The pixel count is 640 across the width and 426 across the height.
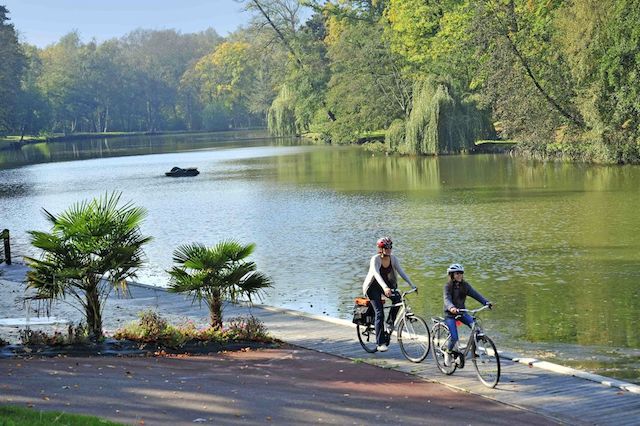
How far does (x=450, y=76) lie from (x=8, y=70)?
71.2m

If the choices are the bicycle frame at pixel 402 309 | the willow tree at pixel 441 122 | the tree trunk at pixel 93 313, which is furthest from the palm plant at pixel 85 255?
the willow tree at pixel 441 122

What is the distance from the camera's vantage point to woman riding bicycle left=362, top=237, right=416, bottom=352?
14.8 metres

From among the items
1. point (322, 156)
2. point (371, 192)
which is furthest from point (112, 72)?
point (371, 192)

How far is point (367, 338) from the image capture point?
15781 mm

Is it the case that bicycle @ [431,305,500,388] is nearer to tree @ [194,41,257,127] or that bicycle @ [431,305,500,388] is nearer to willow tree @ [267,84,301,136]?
willow tree @ [267,84,301,136]

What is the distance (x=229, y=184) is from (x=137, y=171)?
1820 cm

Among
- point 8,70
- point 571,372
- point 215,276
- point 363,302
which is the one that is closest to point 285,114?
point 8,70

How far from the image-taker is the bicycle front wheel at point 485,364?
42.4ft

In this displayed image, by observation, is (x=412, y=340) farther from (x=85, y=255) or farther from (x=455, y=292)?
(x=85, y=255)

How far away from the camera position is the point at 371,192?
4938cm

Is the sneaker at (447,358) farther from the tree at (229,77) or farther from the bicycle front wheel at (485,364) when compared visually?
the tree at (229,77)

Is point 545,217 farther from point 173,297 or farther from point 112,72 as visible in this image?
point 112,72

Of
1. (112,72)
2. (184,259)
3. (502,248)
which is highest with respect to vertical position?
(112,72)

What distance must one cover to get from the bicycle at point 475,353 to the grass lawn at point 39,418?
5225 millimetres
